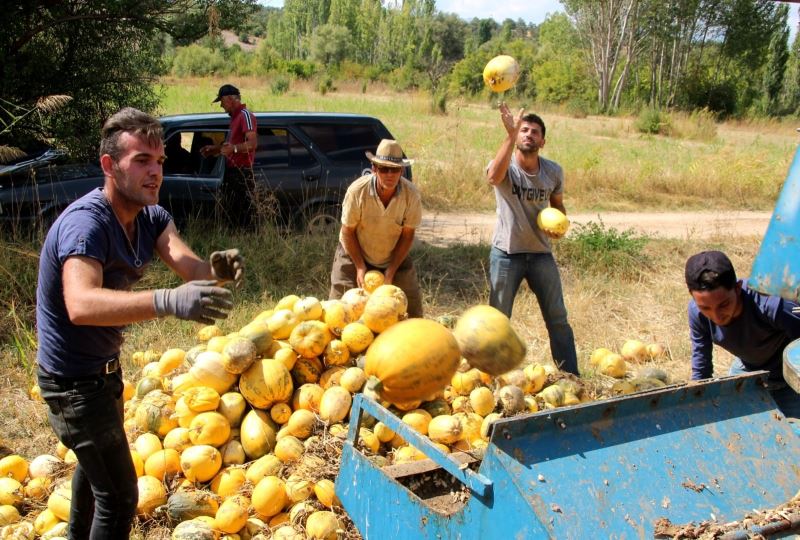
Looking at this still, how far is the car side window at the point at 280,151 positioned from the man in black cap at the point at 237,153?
29cm

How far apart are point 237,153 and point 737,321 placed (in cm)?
552

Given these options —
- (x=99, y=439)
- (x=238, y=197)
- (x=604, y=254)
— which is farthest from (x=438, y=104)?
(x=99, y=439)

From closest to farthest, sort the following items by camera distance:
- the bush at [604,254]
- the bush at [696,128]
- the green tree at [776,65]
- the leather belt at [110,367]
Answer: the leather belt at [110,367] → the bush at [604,254] → the bush at [696,128] → the green tree at [776,65]

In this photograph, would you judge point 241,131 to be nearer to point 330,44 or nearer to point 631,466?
point 631,466

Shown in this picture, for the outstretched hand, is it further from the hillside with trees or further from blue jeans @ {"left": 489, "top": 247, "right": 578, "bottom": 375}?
the hillside with trees

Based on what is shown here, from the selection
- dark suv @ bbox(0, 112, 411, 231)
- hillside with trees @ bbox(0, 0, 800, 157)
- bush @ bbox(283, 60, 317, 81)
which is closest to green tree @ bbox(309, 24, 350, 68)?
hillside with trees @ bbox(0, 0, 800, 157)

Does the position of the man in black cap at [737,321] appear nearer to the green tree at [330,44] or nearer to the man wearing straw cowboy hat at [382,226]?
the man wearing straw cowboy hat at [382,226]

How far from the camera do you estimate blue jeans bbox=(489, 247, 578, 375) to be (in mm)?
5035

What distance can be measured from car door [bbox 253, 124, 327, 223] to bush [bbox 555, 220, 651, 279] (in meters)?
3.38

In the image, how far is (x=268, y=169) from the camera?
7.82 m

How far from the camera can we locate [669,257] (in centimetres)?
938

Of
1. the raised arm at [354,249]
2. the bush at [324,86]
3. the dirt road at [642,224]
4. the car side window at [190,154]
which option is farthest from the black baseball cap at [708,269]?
the bush at [324,86]

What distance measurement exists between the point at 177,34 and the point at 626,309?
6.85 meters

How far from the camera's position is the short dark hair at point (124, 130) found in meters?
2.63
